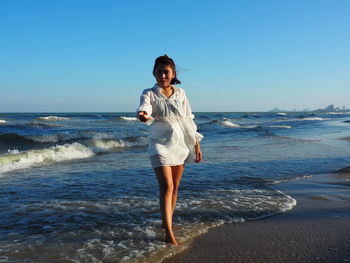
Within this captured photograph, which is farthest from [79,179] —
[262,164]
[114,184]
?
[262,164]

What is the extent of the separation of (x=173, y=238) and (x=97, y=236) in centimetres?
88

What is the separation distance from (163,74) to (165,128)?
1.85ft

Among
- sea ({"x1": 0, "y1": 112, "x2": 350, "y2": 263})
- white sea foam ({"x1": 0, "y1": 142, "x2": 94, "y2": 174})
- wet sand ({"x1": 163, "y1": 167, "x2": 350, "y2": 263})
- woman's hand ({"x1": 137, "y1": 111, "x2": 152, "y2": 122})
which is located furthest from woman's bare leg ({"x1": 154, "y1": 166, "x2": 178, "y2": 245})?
white sea foam ({"x1": 0, "y1": 142, "x2": 94, "y2": 174})

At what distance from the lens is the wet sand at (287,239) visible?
114 inches

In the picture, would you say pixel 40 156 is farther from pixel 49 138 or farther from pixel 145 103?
pixel 49 138

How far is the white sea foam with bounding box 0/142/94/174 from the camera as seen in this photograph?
8867 mm

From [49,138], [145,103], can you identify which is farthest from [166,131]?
[49,138]

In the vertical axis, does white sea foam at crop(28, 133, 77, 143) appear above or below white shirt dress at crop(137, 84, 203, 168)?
below

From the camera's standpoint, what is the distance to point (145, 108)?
289 centimetres

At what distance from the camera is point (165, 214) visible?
10.3 feet

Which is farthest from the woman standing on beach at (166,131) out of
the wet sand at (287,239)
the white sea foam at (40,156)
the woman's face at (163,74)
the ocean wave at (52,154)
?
the white sea foam at (40,156)

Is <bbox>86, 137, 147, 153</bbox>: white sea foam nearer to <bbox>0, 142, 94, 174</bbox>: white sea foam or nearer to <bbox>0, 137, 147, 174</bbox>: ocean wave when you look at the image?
<bbox>0, 137, 147, 174</bbox>: ocean wave

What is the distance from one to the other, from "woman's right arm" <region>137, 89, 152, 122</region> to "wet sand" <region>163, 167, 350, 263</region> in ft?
4.40

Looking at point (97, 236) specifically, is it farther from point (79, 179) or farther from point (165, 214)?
point (79, 179)
